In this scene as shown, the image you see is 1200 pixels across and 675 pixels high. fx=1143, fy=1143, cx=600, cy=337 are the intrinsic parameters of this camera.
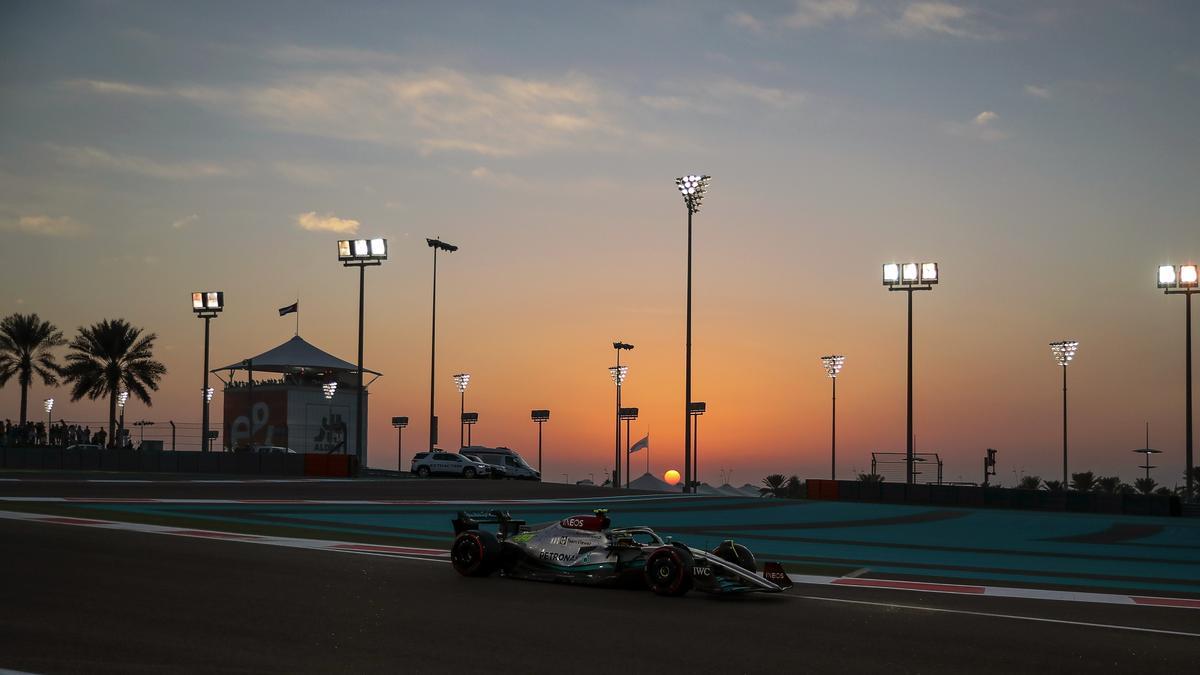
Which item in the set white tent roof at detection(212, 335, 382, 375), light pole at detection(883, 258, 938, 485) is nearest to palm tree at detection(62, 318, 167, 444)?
white tent roof at detection(212, 335, 382, 375)

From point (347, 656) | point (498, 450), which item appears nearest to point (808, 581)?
point (347, 656)

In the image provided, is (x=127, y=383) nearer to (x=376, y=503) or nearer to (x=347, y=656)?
(x=376, y=503)

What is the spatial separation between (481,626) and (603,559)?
3720mm

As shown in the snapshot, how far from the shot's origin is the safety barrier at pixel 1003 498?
45375mm

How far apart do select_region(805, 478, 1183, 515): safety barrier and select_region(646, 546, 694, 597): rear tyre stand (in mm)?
35689

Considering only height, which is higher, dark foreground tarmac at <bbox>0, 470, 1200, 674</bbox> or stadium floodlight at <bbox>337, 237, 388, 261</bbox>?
stadium floodlight at <bbox>337, 237, 388, 261</bbox>

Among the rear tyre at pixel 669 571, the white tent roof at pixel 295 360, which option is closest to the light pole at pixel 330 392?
the white tent roof at pixel 295 360

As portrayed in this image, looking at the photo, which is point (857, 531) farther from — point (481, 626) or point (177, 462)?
point (177, 462)

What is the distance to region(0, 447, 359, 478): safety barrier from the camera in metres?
56.2

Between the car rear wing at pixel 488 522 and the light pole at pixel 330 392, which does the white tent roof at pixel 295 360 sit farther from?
the car rear wing at pixel 488 522

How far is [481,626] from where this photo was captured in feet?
37.8

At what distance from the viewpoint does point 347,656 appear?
387 inches

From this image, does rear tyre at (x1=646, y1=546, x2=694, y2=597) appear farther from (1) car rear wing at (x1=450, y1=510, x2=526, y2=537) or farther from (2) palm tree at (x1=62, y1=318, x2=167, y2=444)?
(2) palm tree at (x1=62, y1=318, x2=167, y2=444)

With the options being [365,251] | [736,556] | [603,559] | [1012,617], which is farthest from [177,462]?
[1012,617]
